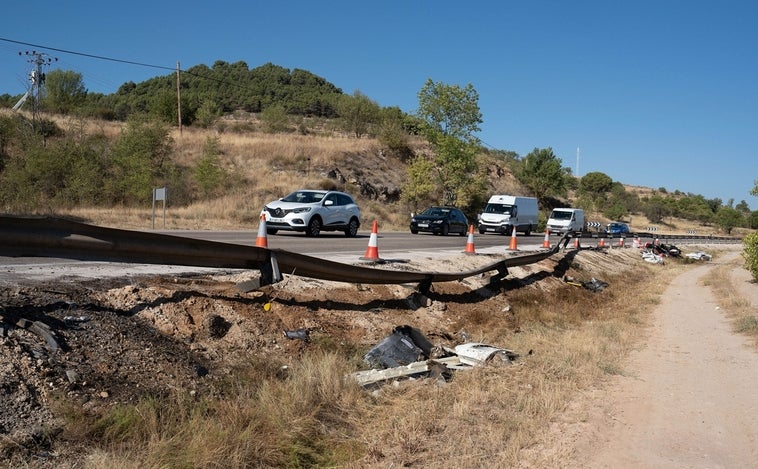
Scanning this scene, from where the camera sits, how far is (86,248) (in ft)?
17.3

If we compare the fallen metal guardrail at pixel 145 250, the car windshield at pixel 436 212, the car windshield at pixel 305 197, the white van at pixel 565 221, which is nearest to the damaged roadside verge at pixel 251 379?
the fallen metal guardrail at pixel 145 250

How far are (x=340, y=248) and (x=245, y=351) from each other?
9.92 meters

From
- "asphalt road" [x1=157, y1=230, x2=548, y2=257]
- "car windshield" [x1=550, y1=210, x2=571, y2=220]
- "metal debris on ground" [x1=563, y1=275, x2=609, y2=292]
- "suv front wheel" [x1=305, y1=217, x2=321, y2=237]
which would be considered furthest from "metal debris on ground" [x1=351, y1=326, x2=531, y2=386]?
"car windshield" [x1=550, y1=210, x2=571, y2=220]

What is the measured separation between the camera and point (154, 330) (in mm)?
5539

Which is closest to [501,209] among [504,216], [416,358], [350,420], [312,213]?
[504,216]

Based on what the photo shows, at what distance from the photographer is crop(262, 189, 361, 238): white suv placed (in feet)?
67.5

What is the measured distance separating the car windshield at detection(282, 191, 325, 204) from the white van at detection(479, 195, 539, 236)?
17.5m

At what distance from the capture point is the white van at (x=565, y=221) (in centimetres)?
4303

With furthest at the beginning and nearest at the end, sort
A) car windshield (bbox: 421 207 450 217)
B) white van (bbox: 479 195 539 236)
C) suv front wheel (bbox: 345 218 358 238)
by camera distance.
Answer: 1. white van (bbox: 479 195 539 236)
2. car windshield (bbox: 421 207 450 217)
3. suv front wheel (bbox: 345 218 358 238)

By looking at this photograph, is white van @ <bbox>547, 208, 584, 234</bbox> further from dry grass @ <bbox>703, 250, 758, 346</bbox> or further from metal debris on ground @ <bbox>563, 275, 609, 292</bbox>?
metal debris on ground @ <bbox>563, 275, 609, 292</bbox>

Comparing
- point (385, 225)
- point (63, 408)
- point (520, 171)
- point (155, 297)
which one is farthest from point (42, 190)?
point (520, 171)

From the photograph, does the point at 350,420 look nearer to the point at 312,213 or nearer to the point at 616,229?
the point at 312,213

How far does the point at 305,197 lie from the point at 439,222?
423 inches

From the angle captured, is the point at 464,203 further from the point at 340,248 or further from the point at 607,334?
the point at 607,334
